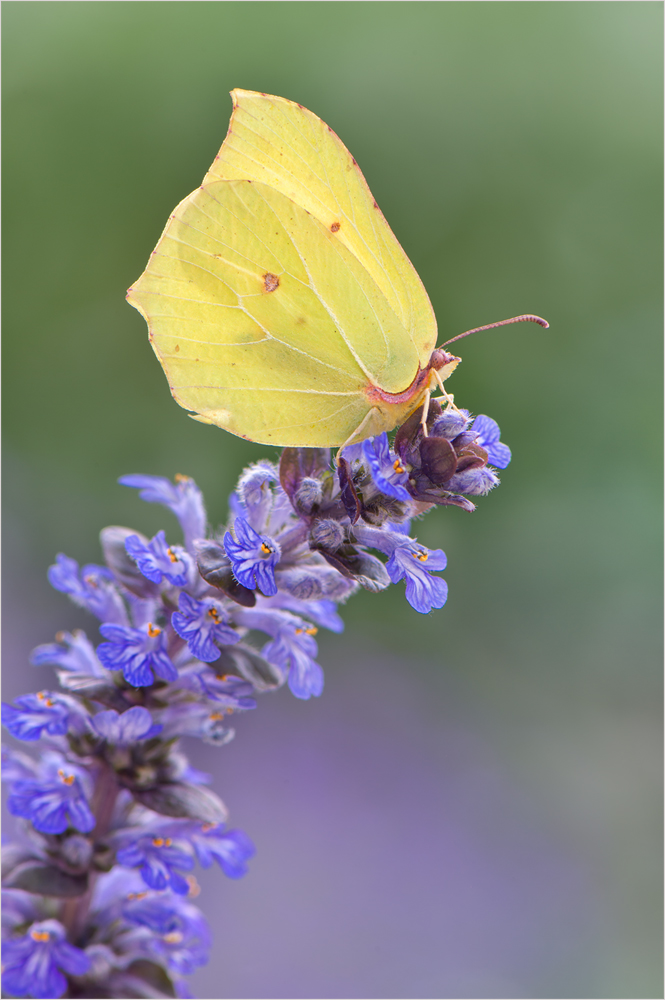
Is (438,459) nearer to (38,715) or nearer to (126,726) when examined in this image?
(126,726)

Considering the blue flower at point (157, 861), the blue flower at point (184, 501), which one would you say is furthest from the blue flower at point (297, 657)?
the blue flower at point (157, 861)

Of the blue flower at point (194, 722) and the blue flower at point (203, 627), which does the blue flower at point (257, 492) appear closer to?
the blue flower at point (203, 627)

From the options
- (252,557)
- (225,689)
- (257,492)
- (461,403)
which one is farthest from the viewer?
(461,403)

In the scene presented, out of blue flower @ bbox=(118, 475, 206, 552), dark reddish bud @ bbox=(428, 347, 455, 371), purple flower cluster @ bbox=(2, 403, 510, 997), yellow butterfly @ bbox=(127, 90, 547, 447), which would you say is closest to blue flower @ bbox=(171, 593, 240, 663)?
purple flower cluster @ bbox=(2, 403, 510, 997)

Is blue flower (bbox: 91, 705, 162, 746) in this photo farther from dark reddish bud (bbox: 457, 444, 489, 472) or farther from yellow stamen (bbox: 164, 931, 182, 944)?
dark reddish bud (bbox: 457, 444, 489, 472)

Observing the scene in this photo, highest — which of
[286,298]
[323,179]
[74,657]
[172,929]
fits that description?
[323,179]

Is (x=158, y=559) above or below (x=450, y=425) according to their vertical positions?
below

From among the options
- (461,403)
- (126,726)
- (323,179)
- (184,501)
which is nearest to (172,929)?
(126,726)
